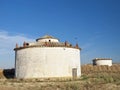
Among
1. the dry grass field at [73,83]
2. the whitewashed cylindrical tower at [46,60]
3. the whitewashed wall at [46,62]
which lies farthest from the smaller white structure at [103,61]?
the whitewashed wall at [46,62]

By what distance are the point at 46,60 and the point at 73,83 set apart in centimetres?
817

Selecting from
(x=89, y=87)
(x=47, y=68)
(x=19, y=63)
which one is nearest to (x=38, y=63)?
(x=47, y=68)

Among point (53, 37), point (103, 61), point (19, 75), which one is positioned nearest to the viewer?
point (19, 75)

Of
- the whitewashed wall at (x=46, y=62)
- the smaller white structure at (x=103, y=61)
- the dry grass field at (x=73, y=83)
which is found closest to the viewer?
the dry grass field at (x=73, y=83)

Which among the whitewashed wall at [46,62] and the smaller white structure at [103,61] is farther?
the smaller white structure at [103,61]

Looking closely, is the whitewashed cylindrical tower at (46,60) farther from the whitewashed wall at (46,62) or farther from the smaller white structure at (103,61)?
the smaller white structure at (103,61)

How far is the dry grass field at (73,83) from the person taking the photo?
2258 cm

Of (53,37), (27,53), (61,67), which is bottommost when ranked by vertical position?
(61,67)

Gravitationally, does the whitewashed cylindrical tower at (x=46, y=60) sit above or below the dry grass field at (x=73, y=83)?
above

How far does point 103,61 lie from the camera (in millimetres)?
66375

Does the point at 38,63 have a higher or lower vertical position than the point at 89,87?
higher

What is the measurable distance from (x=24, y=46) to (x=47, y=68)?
487cm

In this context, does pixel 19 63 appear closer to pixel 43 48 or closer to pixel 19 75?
pixel 19 75

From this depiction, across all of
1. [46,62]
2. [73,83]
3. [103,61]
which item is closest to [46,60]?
[46,62]
